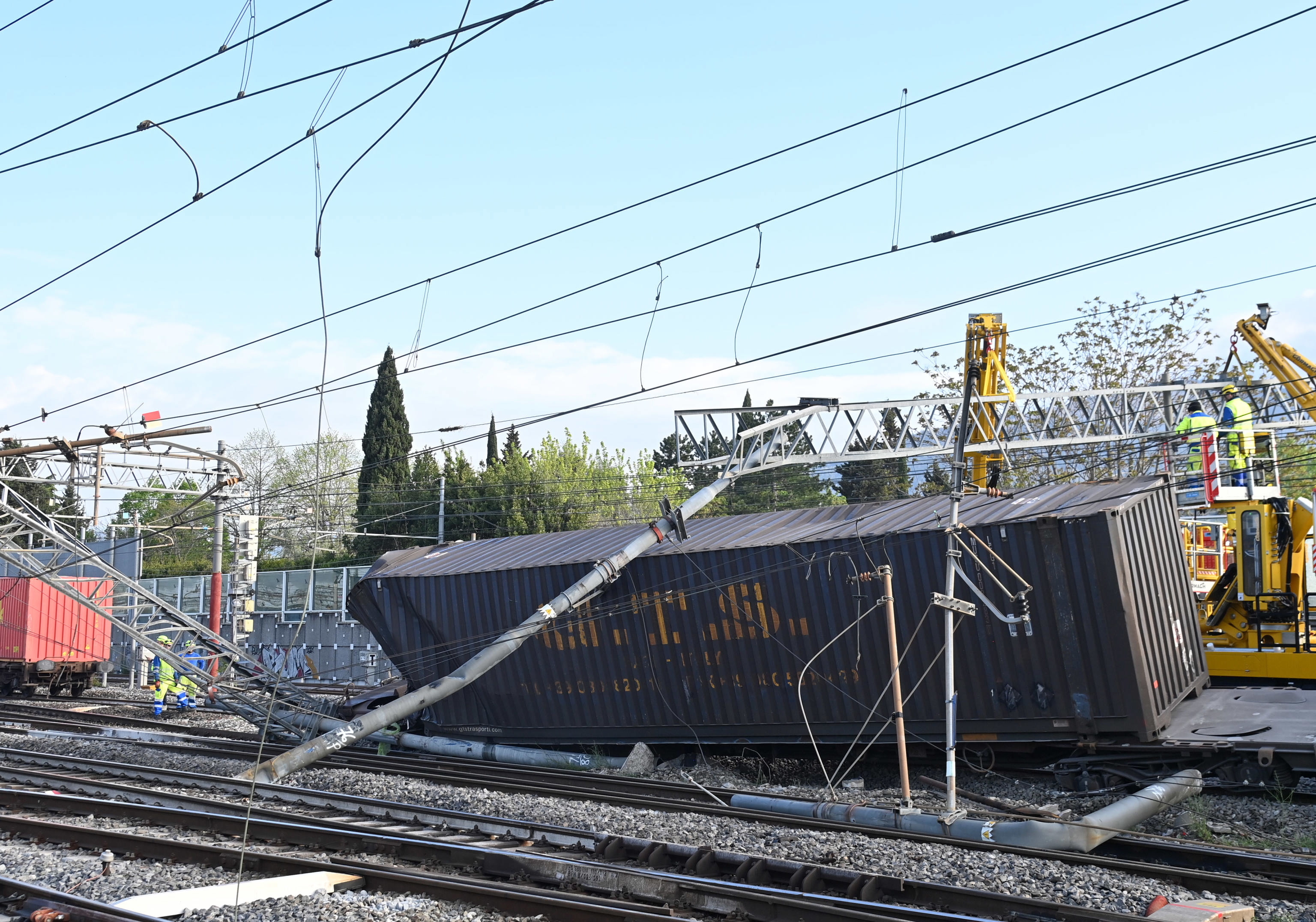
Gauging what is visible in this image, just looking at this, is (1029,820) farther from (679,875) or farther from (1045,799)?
(679,875)

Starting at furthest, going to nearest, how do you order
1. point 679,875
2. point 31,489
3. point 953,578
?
point 31,489 → point 953,578 → point 679,875

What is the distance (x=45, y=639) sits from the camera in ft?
90.1

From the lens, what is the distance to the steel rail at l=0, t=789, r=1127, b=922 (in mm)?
7129

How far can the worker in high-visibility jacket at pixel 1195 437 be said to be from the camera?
52.6 feet

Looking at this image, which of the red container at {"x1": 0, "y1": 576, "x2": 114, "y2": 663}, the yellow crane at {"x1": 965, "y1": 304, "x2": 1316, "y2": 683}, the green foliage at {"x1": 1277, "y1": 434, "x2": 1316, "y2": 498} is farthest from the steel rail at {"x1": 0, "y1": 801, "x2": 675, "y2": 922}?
the red container at {"x1": 0, "y1": 576, "x2": 114, "y2": 663}

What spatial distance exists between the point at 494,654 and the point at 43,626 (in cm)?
1792

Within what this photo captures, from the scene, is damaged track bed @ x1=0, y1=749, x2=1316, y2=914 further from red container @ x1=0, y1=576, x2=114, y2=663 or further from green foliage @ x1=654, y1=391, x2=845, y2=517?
green foliage @ x1=654, y1=391, x2=845, y2=517

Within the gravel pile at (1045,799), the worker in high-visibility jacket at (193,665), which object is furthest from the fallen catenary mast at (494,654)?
the worker in high-visibility jacket at (193,665)

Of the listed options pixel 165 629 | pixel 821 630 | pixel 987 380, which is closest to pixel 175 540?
pixel 165 629

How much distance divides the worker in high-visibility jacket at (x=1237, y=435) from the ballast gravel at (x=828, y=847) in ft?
26.1

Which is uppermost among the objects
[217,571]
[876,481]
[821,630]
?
[876,481]

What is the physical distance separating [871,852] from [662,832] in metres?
2.15

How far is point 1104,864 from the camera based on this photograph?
8.59m

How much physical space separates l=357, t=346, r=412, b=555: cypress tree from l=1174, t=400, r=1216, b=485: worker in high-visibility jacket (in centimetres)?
4034
